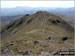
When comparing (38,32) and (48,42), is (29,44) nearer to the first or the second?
(48,42)

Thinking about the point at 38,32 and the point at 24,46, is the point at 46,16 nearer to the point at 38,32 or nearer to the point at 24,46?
the point at 38,32

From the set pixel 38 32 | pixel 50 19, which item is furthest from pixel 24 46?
pixel 50 19

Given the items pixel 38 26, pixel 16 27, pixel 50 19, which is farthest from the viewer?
pixel 16 27

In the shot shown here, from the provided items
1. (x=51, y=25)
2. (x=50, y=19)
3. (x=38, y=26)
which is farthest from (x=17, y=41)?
(x=50, y=19)

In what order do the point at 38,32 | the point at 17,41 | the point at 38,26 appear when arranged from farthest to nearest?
the point at 38,26 < the point at 38,32 < the point at 17,41

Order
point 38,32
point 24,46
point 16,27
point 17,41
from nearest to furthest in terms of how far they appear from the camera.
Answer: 1. point 24,46
2. point 17,41
3. point 38,32
4. point 16,27

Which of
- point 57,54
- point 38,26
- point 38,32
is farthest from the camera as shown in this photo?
point 38,26

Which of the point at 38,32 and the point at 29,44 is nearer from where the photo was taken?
the point at 29,44

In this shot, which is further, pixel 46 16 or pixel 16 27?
pixel 16 27

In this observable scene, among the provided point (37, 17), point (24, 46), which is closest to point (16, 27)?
point (37, 17)
